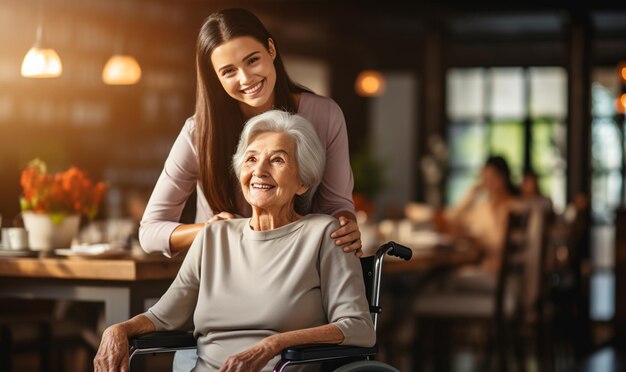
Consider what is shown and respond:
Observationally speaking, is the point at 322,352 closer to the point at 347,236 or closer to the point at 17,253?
the point at 347,236

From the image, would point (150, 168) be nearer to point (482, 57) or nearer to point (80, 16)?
point (80, 16)

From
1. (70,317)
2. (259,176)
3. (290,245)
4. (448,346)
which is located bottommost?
(448,346)

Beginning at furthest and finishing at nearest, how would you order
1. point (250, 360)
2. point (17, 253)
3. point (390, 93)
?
point (390, 93), point (17, 253), point (250, 360)

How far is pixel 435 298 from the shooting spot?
20.6 ft

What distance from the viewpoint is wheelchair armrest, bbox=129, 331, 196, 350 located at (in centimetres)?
274

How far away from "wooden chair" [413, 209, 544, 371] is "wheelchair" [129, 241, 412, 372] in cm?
325

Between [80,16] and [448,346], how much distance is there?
4.25 m

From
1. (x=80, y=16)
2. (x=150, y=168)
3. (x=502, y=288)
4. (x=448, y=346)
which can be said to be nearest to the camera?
(x=502, y=288)

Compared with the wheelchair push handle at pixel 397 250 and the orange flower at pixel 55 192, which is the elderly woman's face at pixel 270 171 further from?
the orange flower at pixel 55 192

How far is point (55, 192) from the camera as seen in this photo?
3982mm

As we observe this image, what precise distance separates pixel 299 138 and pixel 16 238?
1613mm

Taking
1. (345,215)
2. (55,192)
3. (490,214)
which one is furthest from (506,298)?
(345,215)

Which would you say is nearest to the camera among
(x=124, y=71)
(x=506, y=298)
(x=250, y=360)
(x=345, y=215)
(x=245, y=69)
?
(x=250, y=360)

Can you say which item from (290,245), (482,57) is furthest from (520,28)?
(290,245)
